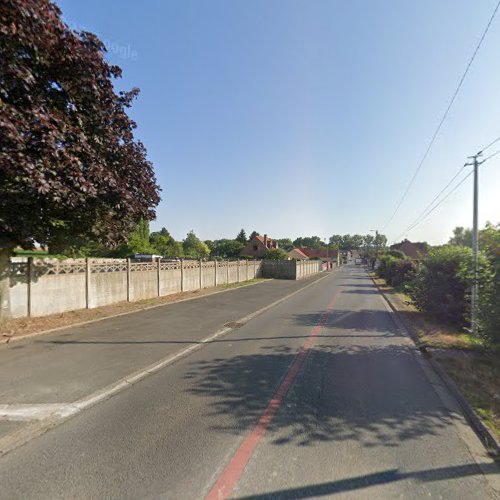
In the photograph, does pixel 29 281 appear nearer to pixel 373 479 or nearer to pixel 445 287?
pixel 373 479

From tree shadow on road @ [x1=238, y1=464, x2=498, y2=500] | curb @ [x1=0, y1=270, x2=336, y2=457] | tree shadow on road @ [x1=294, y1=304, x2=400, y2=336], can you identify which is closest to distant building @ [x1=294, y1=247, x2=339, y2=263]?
tree shadow on road @ [x1=294, y1=304, x2=400, y2=336]

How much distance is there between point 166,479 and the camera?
270 cm

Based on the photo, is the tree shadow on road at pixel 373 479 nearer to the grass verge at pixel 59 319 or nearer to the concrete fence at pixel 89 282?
the grass verge at pixel 59 319

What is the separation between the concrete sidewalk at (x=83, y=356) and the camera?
4258 millimetres

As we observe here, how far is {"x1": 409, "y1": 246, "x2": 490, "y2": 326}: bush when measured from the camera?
32.5 feet

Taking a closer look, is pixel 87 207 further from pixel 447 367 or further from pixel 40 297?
pixel 447 367

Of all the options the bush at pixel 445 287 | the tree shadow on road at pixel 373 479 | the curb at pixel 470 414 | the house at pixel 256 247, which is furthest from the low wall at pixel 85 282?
the house at pixel 256 247

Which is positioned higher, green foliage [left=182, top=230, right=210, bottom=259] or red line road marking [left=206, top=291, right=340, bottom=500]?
green foliage [left=182, top=230, right=210, bottom=259]

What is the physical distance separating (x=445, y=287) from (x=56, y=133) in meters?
11.8

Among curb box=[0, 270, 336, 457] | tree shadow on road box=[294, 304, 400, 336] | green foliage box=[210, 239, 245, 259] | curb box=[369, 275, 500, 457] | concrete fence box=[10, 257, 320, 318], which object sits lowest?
tree shadow on road box=[294, 304, 400, 336]

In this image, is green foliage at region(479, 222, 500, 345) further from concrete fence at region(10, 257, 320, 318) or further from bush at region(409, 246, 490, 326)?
concrete fence at region(10, 257, 320, 318)

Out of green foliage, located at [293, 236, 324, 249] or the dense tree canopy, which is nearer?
the dense tree canopy

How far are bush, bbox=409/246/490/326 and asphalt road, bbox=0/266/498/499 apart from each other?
4.69m

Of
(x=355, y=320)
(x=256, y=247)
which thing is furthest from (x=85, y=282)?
(x=256, y=247)
